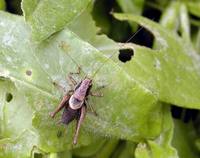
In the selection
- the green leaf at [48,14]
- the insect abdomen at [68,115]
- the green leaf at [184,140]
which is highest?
the green leaf at [48,14]

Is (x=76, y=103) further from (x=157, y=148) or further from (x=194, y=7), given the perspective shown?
(x=194, y=7)

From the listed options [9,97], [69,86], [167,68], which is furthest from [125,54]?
[9,97]

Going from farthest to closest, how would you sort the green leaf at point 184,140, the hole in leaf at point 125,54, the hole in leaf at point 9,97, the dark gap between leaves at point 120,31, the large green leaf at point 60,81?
the dark gap between leaves at point 120,31
the green leaf at point 184,140
the hole in leaf at point 125,54
the hole in leaf at point 9,97
the large green leaf at point 60,81

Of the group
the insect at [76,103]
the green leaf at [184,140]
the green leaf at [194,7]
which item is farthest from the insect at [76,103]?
the green leaf at [194,7]

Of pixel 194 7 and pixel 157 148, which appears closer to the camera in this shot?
pixel 157 148

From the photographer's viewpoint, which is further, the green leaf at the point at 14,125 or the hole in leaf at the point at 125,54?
the hole in leaf at the point at 125,54

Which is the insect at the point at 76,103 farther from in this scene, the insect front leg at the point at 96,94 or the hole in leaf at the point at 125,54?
the hole in leaf at the point at 125,54

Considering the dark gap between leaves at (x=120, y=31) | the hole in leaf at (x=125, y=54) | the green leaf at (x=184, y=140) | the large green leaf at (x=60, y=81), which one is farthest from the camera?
the dark gap between leaves at (x=120, y=31)

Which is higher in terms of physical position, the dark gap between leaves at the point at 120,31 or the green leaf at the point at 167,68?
the green leaf at the point at 167,68
